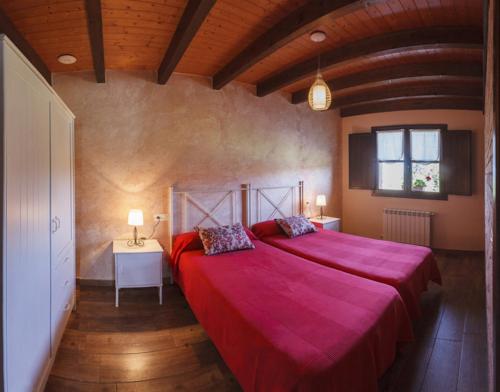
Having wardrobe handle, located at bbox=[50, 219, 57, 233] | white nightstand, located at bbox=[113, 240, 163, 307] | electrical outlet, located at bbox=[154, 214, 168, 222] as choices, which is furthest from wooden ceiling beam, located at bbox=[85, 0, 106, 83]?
white nightstand, located at bbox=[113, 240, 163, 307]

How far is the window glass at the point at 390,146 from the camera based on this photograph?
531 centimetres

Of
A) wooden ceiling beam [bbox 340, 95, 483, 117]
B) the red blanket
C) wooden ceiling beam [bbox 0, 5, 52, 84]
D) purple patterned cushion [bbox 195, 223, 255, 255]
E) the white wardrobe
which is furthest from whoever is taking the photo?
wooden ceiling beam [bbox 340, 95, 483, 117]

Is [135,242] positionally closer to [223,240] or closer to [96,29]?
[223,240]

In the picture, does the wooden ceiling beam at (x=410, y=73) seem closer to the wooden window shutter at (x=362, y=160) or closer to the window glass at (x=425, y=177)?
the wooden window shutter at (x=362, y=160)

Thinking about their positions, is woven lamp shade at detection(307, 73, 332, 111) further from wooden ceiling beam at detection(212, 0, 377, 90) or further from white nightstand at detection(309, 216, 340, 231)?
white nightstand at detection(309, 216, 340, 231)

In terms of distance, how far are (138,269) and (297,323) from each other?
1979 mm

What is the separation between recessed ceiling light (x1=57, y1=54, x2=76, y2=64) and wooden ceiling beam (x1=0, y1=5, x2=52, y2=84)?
19cm

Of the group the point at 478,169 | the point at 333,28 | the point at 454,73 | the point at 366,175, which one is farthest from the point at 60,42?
the point at 478,169

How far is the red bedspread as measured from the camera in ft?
4.87

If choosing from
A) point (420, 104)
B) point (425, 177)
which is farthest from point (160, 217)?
point (420, 104)

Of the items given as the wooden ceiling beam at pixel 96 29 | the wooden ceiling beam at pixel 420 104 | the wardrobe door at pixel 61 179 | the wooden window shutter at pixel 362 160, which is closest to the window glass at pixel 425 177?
the wooden window shutter at pixel 362 160

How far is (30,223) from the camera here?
1.71 metres

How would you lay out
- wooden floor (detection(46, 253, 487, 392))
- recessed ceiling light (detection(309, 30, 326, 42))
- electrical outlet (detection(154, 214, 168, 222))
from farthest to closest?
electrical outlet (detection(154, 214, 168, 222))
recessed ceiling light (detection(309, 30, 326, 42))
wooden floor (detection(46, 253, 487, 392))

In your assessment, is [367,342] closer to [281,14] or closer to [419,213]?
[281,14]
